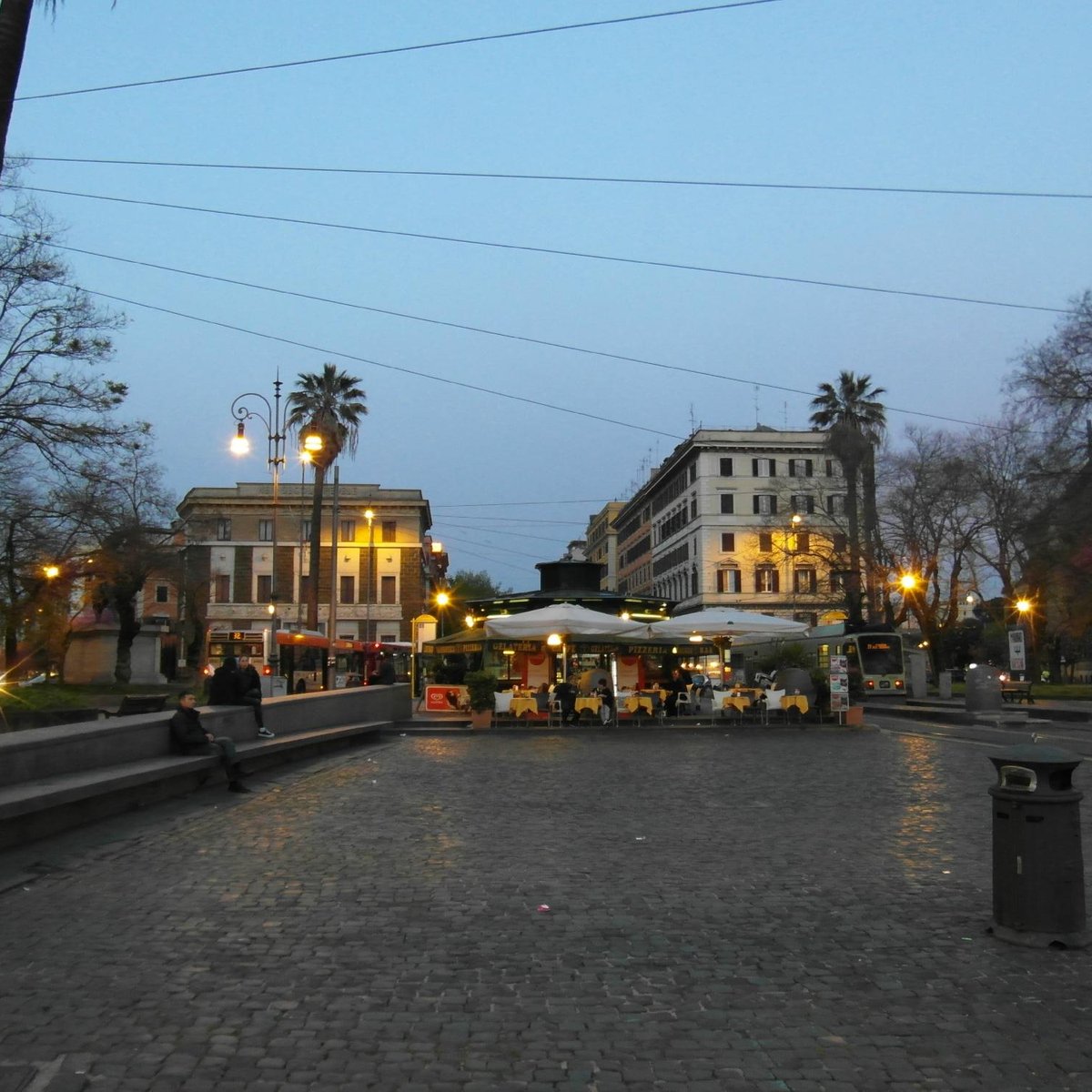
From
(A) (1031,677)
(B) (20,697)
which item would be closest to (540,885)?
(B) (20,697)

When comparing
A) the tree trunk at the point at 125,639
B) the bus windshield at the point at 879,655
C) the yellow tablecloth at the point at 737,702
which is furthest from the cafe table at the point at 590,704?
the tree trunk at the point at 125,639

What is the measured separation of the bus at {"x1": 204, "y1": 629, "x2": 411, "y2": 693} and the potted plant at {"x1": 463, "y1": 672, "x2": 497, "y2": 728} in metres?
10.7

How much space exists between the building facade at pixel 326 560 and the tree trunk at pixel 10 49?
68.7m

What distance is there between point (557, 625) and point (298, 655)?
24.0 metres

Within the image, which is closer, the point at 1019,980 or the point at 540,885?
the point at 1019,980

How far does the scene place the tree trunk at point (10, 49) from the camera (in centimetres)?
1233

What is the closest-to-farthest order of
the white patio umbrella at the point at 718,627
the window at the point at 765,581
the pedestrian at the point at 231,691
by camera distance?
1. the pedestrian at the point at 231,691
2. the white patio umbrella at the point at 718,627
3. the window at the point at 765,581

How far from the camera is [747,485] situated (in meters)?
90.5

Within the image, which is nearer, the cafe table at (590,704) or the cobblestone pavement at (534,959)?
the cobblestone pavement at (534,959)

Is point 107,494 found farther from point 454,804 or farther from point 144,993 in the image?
point 144,993

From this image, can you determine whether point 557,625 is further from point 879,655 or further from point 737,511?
point 737,511

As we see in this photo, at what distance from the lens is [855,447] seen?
60500mm

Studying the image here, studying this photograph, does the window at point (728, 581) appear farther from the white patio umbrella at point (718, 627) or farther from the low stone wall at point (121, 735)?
the low stone wall at point (121, 735)

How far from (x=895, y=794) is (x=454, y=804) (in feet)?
16.0
